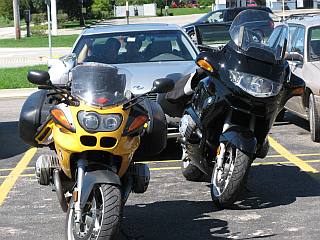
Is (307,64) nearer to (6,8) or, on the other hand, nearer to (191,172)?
(191,172)

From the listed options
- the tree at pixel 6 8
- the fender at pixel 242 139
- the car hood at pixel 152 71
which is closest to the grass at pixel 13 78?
the car hood at pixel 152 71

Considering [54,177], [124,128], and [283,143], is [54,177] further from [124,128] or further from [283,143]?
[283,143]

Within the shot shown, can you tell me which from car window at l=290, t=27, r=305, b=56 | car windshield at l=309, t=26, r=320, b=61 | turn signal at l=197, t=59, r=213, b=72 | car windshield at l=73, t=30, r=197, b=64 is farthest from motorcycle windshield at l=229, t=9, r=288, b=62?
car window at l=290, t=27, r=305, b=56

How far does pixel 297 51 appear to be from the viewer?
400 inches

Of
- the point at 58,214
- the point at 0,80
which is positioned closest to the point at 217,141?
the point at 58,214

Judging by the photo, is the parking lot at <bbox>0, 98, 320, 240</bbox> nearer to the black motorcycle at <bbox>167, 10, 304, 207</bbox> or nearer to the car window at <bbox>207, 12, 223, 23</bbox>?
the black motorcycle at <bbox>167, 10, 304, 207</bbox>

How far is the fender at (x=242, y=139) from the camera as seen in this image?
590 cm

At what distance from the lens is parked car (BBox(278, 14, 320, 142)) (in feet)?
30.2

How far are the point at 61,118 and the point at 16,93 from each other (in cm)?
1156

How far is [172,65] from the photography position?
28.6ft

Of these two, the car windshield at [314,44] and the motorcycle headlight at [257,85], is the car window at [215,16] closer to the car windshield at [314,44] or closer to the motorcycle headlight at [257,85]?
the car windshield at [314,44]

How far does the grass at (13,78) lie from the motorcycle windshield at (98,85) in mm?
12119

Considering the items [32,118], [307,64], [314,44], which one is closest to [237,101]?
[32,118]

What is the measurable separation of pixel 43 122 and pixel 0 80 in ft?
42.6
